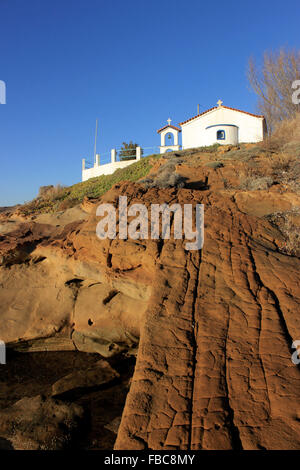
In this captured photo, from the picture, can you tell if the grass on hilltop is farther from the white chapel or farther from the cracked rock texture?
the cracked rock texture

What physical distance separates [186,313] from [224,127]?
2258 cm

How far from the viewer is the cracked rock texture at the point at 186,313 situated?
3105mm

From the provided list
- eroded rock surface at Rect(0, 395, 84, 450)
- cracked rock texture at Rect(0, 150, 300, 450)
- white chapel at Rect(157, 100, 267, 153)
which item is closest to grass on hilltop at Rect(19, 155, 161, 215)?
white chapel at Rect(157, 100, 267, 153)

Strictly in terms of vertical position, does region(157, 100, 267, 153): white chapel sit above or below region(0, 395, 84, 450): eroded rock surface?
above

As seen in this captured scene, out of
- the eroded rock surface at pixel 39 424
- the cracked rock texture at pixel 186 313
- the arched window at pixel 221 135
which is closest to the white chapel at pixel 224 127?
the arched window at pixel 221 135

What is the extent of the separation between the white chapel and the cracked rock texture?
643 inches

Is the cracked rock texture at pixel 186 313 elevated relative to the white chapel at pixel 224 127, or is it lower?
lower

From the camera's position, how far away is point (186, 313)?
440 cm

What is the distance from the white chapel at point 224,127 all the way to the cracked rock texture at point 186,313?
16333mm

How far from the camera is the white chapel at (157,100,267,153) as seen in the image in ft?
77.1

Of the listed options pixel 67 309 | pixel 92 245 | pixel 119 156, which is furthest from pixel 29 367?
pixel 119 156

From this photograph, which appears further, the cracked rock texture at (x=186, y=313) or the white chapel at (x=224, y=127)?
the white chapel at (x=224, y=127)

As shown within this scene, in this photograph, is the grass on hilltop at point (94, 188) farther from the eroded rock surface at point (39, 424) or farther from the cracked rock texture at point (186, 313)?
the eroded rock surface at point (39, 424)
